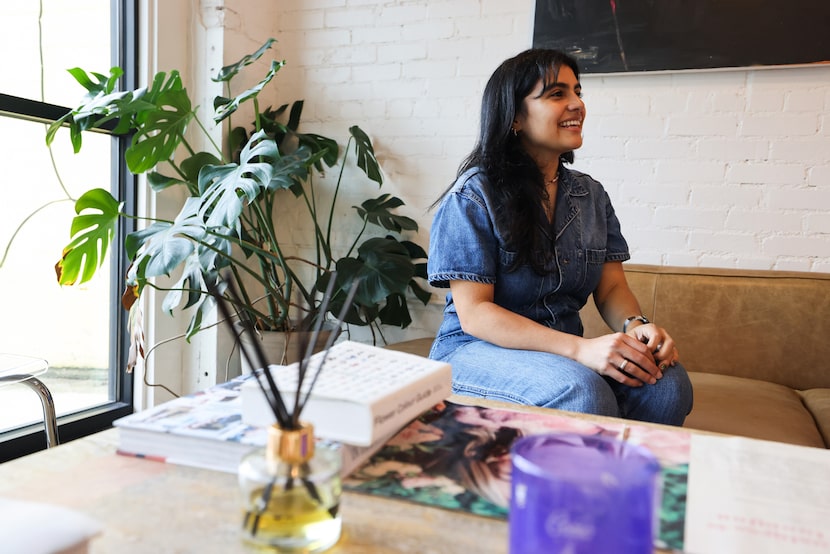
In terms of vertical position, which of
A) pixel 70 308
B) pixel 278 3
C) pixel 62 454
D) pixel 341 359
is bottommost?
pixel 70 308

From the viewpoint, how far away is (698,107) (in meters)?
2.17

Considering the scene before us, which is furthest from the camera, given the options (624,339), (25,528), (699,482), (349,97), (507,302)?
(349,97)

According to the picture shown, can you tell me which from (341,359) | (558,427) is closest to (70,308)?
(341,359)

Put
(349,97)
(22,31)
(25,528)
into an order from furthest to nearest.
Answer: (349,97) → (22,31) → (25,528)

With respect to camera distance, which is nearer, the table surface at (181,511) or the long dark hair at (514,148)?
the table surface at (181,511)

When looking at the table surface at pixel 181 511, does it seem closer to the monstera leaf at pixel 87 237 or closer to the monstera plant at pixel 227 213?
the monstera plant at pixel 227 213

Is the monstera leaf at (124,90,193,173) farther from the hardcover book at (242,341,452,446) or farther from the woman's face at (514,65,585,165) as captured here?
the hardcover book at (242,341,452,446)

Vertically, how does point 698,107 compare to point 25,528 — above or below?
above

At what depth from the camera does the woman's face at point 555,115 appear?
1544 mm

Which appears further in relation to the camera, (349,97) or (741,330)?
(349,97)

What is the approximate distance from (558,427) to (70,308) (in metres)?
1.79

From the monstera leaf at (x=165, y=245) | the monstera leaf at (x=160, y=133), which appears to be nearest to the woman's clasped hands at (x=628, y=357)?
the monstera leaf at (x=165, y=245)

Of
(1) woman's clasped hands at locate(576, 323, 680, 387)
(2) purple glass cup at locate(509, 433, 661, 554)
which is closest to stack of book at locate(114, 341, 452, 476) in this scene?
(2) purple glass cup at locate(509, 433, 661, 554)

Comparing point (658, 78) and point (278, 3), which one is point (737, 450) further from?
point (278, 3)
